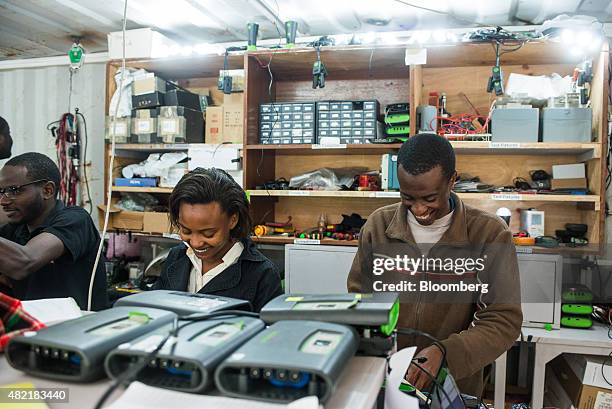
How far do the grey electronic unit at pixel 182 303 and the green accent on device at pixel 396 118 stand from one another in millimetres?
2288

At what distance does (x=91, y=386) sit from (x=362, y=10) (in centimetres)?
285

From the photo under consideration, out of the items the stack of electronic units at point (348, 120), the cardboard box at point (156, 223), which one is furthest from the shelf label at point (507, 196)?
the cardboard box at point (156, 223)

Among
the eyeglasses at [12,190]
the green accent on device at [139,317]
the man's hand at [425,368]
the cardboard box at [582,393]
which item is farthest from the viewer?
the cardboard box at [582,393]

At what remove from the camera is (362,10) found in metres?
3.02

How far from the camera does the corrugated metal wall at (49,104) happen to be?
418 centimetres

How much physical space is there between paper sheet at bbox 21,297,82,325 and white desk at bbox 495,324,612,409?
7.37ft

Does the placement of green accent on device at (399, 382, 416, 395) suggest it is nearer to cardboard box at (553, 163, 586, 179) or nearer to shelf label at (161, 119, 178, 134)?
cardboard box at (553, 163, 586, 179)

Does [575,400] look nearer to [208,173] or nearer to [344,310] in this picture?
[208,173]

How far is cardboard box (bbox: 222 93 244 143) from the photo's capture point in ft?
10.8

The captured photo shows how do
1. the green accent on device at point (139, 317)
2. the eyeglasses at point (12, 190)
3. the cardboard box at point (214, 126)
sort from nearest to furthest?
the green accent on device at point (139, 317) < the eyeglasses at point (12, 190) < the cardboard box at point (214, 126)

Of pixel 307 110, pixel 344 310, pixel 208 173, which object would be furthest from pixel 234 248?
pixel 307 110

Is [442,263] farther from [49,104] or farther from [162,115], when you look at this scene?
[49,104]

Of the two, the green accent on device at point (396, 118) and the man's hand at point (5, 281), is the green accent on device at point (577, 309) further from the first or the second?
the man's hand at point (5, 281)

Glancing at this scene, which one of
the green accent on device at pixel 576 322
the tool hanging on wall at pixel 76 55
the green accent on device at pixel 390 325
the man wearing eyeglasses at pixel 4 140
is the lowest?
the green accent on device at pixel 576 322
